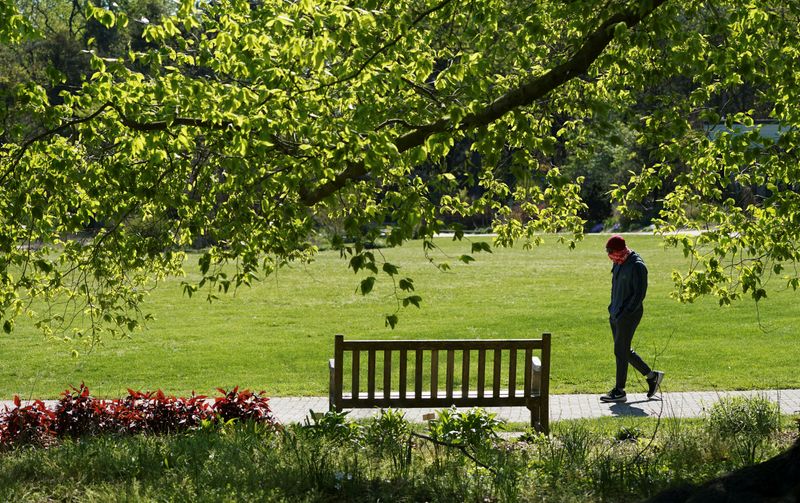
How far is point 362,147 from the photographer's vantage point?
6664 millimetres

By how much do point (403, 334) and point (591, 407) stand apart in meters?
8.34

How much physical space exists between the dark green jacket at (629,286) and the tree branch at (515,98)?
4.11 meters

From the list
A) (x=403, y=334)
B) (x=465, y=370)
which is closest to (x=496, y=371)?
(x=465, y=370)

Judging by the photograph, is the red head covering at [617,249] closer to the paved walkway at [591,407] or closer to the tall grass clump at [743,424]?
the paved walkway at [591,407]

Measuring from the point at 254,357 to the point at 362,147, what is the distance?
10860 millimetres

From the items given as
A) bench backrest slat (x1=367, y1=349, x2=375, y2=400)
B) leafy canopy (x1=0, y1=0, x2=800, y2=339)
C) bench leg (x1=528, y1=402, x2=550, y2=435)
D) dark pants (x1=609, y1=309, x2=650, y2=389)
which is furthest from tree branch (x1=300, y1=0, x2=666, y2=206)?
dark pants (x1=609, y1=309, x2=650, y2=389)

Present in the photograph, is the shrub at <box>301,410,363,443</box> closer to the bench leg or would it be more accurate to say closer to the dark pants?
the bench leg

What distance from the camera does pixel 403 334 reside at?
1981 centimetres

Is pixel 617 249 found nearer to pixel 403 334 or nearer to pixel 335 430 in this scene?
pixel 335 430

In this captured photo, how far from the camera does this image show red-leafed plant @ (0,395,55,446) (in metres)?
8.38

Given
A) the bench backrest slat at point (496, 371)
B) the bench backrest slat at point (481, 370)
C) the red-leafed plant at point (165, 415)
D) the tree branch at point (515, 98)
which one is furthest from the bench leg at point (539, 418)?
the tree branch at point (515, 98)

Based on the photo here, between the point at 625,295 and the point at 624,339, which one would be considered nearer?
the point at 625,295

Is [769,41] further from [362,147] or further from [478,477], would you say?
[478,477]

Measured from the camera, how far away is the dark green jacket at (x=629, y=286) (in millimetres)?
11305
